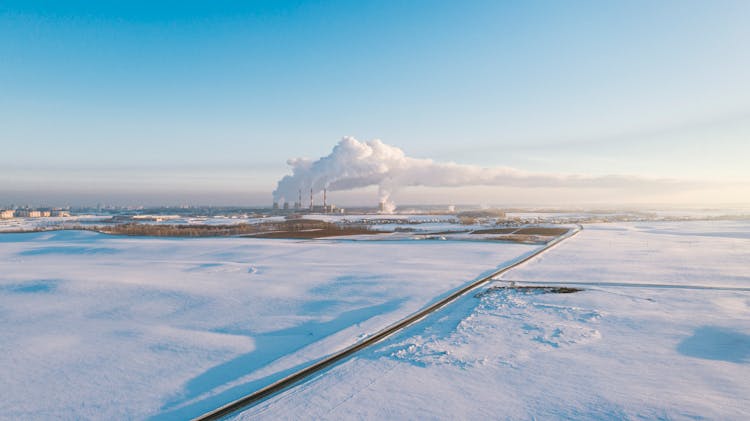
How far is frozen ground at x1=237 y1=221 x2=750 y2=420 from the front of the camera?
654cm

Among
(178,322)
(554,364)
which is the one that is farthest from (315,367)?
(178,322)

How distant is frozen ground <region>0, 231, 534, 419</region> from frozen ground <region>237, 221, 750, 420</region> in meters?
1.35

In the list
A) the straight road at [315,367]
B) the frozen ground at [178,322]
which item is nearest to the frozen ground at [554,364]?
the straight road at [315,367]

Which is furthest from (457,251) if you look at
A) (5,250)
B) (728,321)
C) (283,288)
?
(5,250)

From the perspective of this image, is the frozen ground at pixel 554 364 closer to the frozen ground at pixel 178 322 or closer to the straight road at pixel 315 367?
the straight road at pixel 315 367

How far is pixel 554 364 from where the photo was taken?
8.21 metres

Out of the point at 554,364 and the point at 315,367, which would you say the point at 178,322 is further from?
the point at 554,364

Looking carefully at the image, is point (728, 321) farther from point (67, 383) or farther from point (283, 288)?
point (67, 383)

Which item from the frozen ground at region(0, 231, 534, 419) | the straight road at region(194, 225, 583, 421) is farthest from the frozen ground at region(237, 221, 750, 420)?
the frozen ground at region(0, 231, 534, 419)

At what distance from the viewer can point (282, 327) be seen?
36.2 feet

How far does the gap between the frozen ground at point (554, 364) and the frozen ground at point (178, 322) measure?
1.35m

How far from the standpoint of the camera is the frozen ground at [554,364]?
6543 millimetres

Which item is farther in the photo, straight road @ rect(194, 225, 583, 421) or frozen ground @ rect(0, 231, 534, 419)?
frozen ground @ rect(0, 231, 534, 419)

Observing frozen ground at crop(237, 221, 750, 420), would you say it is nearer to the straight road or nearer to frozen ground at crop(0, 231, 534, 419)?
the straight road
